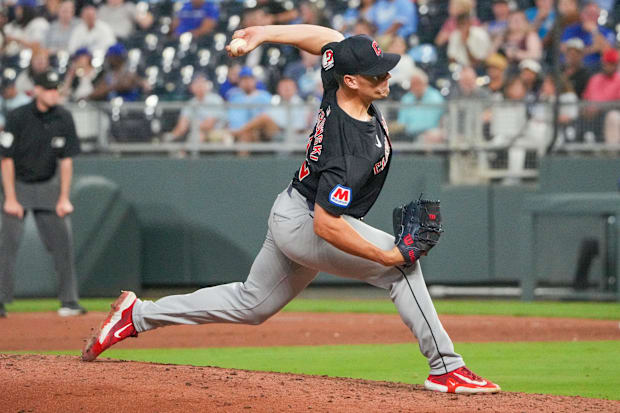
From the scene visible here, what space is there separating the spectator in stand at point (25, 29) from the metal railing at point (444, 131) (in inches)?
125

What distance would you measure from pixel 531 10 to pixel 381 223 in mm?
4135

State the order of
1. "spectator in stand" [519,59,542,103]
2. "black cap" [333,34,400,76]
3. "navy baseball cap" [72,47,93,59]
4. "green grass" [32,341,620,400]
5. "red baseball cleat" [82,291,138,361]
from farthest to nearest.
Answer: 1. "navy baseball cap" [72,47,93,59]
2. "spectator in stand" [519,59,542,103]
3. "green grass" [32,341,620,400]
4. "red baseball cleat" [82,291,138,361]
5. "black cap" [333,34,400,76]

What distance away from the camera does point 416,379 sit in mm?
5957

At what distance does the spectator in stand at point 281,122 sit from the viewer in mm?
12383

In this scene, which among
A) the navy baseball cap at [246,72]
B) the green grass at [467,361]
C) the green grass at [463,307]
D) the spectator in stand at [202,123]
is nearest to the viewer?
the green grass at [467,361]

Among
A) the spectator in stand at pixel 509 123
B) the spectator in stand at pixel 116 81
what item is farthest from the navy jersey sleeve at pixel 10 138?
the spectator in stand at pixel 509 123

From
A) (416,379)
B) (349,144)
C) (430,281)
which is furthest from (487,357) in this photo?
(430,281)

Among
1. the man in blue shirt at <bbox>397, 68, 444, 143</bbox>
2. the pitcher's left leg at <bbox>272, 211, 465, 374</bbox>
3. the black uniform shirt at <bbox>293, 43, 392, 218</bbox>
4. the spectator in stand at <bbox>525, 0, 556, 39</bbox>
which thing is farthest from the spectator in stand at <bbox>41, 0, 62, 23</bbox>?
the pitcher's left leg at <bbox>272, 211, 465, 374</bbox>

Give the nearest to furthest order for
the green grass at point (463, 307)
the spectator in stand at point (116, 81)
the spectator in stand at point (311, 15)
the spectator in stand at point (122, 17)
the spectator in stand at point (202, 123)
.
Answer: the green grass at point (463, 307)
the spectator in stand at point (202, 123)
the spectator in stand at point (116, 81)
the spectator in stand at point (311, 15)
the spectator in stand at point (122, 17)

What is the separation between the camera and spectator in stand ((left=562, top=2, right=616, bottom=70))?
514 inches

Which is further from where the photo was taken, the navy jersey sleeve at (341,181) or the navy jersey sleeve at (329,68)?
the navy jersey sleeve at (329,68)

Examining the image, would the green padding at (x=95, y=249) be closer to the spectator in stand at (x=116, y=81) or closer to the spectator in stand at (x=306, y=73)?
the spectator in stand at (x=116, y=81)

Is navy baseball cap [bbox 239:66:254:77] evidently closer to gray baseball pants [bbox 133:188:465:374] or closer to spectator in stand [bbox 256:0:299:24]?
spectator in stand [bbox 256:0:299:24]

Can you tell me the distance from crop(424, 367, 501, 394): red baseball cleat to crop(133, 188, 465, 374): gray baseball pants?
0.03m
